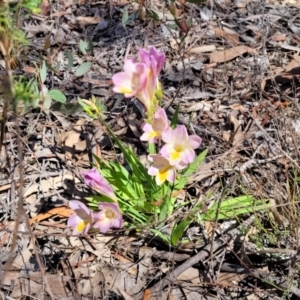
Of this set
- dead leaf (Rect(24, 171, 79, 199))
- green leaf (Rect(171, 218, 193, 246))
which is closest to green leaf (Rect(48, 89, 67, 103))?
dead leaf (Rect(24, 171, 79, 199))

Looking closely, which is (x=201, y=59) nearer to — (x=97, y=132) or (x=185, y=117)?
(x=185, y=117)

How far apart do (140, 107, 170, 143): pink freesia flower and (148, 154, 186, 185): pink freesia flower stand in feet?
0.20

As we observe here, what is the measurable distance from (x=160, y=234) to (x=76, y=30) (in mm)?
1523

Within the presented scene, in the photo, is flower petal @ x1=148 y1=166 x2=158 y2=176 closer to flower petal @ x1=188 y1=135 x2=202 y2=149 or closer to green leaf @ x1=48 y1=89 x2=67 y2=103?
flower petal @ x1=188 y1=135 x2=202 y2=149

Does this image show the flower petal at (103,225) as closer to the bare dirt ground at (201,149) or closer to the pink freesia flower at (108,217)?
the pink freesia flower at (108,217)

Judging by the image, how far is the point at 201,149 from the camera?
218cm

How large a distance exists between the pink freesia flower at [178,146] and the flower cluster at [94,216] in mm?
233

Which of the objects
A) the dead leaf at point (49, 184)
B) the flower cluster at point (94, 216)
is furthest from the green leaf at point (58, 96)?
the flower cluster at point (94, 216)

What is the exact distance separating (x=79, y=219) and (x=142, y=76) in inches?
20.1

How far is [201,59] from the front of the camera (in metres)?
2.71

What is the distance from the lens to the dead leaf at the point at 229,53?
106 inches

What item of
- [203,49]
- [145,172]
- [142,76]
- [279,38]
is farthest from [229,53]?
[142,76]

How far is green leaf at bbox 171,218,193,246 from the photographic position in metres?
1.71

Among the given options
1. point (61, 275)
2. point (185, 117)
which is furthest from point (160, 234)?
point (185, 117)
